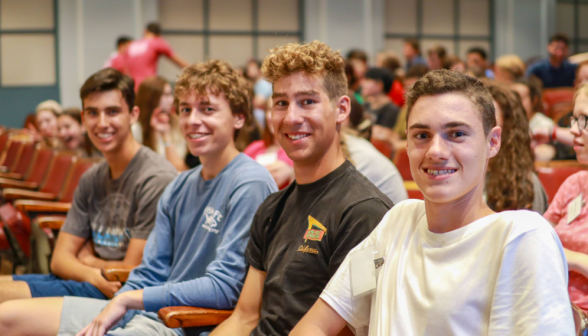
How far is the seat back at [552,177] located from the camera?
2467 mm

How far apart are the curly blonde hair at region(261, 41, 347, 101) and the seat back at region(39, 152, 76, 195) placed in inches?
115

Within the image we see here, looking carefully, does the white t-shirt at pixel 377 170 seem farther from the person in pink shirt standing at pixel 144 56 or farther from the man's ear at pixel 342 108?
the person in pink shirt standing at pixel 144 56

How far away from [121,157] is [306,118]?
4.16ft

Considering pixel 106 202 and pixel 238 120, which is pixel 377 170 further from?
pixel 106 202

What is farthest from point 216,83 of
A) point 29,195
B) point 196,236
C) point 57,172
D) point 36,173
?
point 36,173

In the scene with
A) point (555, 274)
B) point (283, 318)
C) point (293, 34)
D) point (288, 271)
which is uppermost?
point (293, 34)

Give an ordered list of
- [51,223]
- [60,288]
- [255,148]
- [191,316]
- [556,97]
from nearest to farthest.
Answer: [191,316]
[60,288]
[51,223]
[255,148]
[556,97]

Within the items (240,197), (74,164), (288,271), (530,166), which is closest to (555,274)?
(288,271)

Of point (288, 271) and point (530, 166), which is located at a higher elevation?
point (530, 166)

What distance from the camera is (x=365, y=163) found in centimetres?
257

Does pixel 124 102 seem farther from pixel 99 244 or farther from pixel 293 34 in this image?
pixel 293 34

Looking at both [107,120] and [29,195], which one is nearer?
[107,120]

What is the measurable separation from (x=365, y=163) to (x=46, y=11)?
831 cm

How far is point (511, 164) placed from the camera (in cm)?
228
